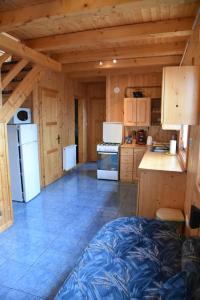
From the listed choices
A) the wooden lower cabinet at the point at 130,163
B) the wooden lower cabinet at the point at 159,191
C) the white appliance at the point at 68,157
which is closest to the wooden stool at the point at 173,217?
the wooden lower cabinet at the point at 159,191

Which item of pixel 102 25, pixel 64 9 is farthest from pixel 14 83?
pixel 64 9

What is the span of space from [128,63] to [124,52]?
62cm

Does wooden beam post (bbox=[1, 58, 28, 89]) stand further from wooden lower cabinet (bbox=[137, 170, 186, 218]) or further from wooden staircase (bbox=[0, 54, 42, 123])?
wooden lower cabinet (bbox=[137, 170, 186, 218])

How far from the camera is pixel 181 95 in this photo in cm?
234

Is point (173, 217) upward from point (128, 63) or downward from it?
downward

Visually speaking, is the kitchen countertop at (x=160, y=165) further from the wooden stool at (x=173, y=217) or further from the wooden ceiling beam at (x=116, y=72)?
the wooden ceiling beam at (x=116, y=72)

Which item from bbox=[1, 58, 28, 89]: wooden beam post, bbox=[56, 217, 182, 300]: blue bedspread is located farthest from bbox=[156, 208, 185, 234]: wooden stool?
bbox=[1, 58, 28, 89]: wooden beam post

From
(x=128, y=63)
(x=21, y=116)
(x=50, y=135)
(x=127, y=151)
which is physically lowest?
(x=127, y=151)

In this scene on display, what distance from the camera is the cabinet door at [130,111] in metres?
5.21

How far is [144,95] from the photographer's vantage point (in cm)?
537

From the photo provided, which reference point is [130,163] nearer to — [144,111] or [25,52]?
[144,111]

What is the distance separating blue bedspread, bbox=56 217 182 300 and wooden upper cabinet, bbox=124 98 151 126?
11.3ft

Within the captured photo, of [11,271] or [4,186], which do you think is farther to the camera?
[4,186]

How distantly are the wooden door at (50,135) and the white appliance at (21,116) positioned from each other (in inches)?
20.4
